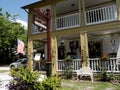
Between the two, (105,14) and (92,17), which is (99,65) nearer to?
(105,14)

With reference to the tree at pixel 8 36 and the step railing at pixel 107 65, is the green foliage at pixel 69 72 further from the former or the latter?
the tree at pixel 8 36

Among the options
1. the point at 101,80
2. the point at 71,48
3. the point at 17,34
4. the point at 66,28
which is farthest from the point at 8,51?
the point at 101,80

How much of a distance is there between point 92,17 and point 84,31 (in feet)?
6.65

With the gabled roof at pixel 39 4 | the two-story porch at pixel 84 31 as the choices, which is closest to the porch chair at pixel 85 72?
the two-story porch at pixel 84 31

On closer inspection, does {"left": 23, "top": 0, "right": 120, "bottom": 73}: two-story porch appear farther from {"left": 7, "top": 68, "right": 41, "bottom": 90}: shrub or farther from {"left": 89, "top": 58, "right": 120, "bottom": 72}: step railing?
{"left": 7, "top": 68, "right": 41, "bottom": 90}: shrub

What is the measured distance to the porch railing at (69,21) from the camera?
16.2 m

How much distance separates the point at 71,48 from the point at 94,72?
589 cm

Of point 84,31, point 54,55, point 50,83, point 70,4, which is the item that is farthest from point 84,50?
point 50,83

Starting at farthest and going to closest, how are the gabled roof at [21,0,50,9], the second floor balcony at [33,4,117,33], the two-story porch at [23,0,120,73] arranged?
the gabled roof at [21,0,50,9] < the second floor balcony at [33,4,117,33] < the two-story porch at [23,0,120,73]

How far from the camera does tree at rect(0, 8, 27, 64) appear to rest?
125 ft

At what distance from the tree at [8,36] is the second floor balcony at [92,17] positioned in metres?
21.6

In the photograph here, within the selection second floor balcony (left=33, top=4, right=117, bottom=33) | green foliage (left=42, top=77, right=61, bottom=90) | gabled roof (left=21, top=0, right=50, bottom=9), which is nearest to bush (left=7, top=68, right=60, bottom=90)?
green foliage (left=42, top=77, right=61, bottom=90)

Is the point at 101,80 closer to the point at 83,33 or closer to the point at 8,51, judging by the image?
the point at 83,33

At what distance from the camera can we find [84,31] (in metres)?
14.9
